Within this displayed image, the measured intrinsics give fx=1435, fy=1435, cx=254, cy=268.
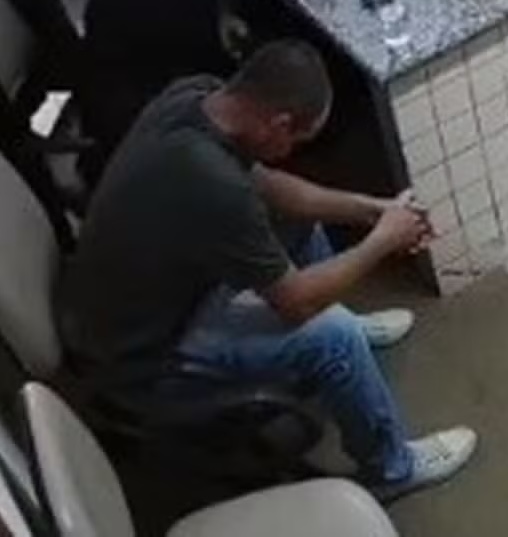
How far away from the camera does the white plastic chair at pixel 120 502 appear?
2.01m

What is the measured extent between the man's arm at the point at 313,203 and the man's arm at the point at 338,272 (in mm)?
116

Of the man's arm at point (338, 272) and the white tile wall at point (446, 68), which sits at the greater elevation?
the white tile wall at point (446, 68)

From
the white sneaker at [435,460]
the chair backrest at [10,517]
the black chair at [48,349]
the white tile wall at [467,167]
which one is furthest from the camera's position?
the white tile wall at [467,167]

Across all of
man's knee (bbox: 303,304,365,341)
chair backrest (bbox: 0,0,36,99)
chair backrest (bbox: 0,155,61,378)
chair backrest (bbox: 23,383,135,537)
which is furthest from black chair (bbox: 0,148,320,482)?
chair backrest (bbox: 0,0,36,99)

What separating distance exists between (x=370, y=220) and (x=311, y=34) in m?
0.57

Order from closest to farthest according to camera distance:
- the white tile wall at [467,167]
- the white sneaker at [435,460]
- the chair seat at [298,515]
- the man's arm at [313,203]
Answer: the chair seat at [298,515]
the man's arm at [313,203]
the white sneaker at [435,460]
the white tile wall at [467,167]

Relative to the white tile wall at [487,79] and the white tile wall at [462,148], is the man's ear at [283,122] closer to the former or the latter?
the white tile wall at [462,148]

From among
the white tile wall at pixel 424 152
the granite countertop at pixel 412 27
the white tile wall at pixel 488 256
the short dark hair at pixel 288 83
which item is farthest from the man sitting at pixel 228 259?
the white tile wall at pixel 488 256

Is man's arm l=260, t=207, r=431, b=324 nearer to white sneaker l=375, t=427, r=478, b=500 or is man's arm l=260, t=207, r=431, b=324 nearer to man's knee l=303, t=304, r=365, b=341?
man's knee l=303, t=304, r=365, b=341

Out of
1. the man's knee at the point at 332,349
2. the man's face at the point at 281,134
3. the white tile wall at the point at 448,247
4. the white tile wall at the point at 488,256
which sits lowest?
the white tile wall at the point at 488,256

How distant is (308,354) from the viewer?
8.57 ft

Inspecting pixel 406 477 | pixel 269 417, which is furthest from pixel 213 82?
pixel 406 477

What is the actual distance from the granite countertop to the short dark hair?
1.33 ft

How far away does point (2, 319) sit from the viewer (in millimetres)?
2406
